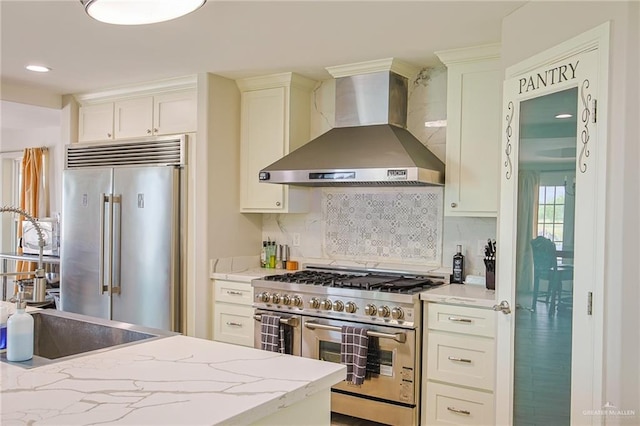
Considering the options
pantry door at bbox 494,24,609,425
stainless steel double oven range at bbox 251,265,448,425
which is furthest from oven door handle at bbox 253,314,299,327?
pantry door at bbox 494,24,609,425

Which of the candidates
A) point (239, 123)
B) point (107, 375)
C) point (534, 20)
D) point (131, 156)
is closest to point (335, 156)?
point (239, 123)

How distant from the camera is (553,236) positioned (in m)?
2.46

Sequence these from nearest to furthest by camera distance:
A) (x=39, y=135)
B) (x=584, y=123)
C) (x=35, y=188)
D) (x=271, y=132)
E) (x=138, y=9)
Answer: (x=138, y=9), (x=584, y=123), (x=271, y=132), (x=35, y=188), (x=39, y=135)

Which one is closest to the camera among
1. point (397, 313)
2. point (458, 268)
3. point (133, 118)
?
point (397, 313)

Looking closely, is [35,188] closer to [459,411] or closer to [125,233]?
[125,233]

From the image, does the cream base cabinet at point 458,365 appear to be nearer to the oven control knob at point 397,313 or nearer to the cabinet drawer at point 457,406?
the cabinet drawer at point 457,406

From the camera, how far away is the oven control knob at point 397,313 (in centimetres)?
324

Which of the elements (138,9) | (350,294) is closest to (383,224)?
(350,294)

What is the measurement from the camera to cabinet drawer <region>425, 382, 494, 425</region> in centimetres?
311

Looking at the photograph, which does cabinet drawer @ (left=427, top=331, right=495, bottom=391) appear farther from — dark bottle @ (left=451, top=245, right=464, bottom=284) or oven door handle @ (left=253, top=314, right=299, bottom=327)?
oven door handle @ (left=253, top=314, right=299, bottom=327)

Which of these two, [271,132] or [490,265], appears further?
[271,132]

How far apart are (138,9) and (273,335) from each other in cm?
236

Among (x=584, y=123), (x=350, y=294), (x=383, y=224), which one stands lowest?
(x=350, y=294)

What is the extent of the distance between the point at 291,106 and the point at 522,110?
1.94 metres
